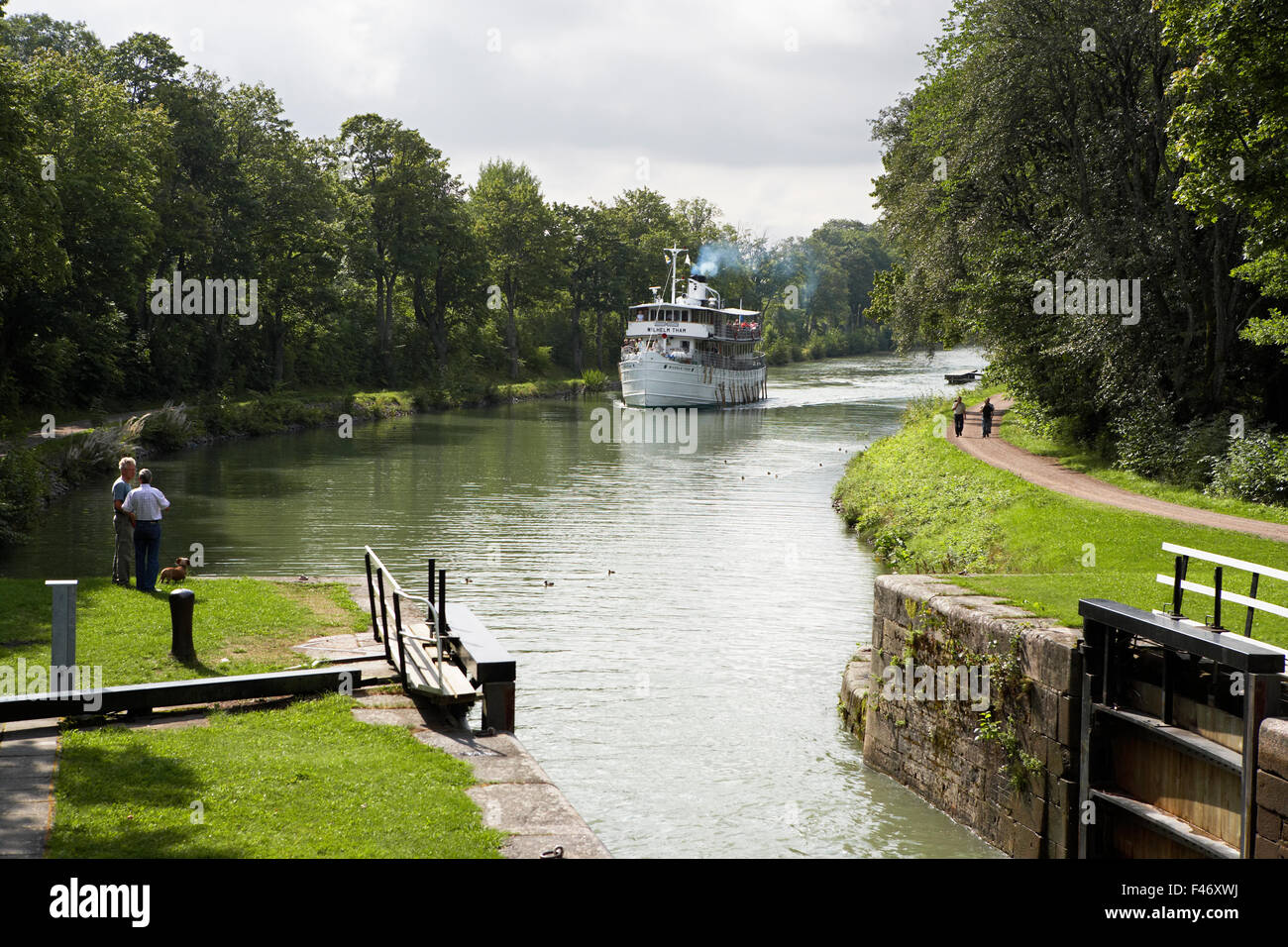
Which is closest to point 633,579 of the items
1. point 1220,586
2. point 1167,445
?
point 1167,445

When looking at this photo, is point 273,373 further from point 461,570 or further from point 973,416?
point 461,570

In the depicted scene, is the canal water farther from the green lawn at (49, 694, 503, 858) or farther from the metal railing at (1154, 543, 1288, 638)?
the metal railing at (1154, 543, 1288, 638)

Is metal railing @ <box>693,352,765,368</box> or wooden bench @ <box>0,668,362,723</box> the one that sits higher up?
metal railing @ <box>693,352,765,368</box>

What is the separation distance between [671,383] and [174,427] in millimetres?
33304

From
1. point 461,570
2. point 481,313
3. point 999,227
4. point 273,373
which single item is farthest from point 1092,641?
point 481,313

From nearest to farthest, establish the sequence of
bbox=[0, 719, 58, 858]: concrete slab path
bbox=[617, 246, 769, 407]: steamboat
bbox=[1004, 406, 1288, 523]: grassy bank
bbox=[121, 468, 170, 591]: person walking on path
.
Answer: bbox=[0, 719, 58, 858]: concrete slab path
bbox=[121, 468, 170, 591]: person walking on path
bbox=[1004, 406, 1288, 523]: grassy bank
bbox=[617, 246, 769, 407]: steamboat

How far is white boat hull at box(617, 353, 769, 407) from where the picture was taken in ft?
224

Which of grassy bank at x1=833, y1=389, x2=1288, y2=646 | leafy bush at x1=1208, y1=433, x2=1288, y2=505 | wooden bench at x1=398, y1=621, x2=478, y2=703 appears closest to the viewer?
wooden bench at x1=398, y1=621, x2=478, y2=703

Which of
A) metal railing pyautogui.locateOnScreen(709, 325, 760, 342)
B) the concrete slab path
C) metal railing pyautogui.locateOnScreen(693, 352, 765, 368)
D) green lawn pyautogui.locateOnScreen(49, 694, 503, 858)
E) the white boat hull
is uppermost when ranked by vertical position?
metal railing pyautogui.locateOnScreen(709, 325, 760, 342)

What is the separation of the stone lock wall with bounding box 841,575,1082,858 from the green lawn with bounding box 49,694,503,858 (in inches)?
198

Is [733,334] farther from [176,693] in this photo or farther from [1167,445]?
[176,693]

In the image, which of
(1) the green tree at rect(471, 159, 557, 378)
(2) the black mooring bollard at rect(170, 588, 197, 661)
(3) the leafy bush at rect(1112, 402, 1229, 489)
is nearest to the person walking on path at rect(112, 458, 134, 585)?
(2) the black mooring bollard at rect(170, 588, 197, 661)

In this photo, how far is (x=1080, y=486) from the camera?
25125 mm

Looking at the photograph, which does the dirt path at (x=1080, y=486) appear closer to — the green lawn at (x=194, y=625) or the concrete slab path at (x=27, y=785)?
the green lawn at (x=194, y=625)
